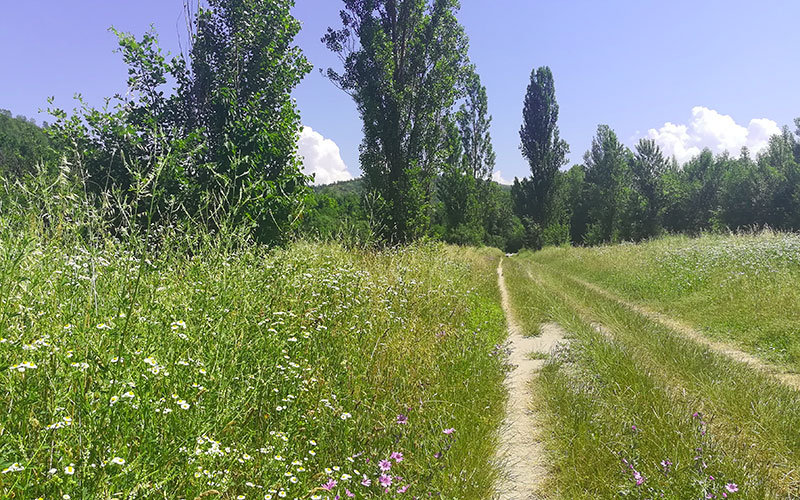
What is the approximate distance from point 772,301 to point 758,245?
582 cm

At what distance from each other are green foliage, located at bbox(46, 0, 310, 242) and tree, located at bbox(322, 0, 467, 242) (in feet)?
17.2

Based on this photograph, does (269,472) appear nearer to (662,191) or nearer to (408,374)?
(408,374)

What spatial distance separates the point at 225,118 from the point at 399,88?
7.26m

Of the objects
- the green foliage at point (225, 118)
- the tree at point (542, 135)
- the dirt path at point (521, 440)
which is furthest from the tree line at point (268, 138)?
the tree at point (542, 135)

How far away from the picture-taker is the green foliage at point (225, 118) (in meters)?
5.88

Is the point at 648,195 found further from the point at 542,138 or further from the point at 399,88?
the point at 399,88

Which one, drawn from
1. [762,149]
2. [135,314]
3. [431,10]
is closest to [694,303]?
[135,314]

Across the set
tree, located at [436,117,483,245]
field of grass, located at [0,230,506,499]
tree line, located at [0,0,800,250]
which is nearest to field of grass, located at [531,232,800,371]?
field of grass, located at [0,230,506,499]

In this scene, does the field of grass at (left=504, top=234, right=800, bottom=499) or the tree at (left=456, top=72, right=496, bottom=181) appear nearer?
the field of grass at (left=504, top=234, right=800, bottom=499)

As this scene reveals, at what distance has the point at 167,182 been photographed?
225 inches

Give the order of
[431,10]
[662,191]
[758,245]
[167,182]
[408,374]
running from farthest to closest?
1. [662,191]
2. [431,10]
3. [758,245]
4. [167,182]
5. [408,374]

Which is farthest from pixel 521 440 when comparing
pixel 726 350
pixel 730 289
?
pixel 730 289

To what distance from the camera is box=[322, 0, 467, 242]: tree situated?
12.2 metres

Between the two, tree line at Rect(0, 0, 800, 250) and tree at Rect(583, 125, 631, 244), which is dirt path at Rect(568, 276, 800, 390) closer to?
tree line at Rect(0, 0, 800, 250)
